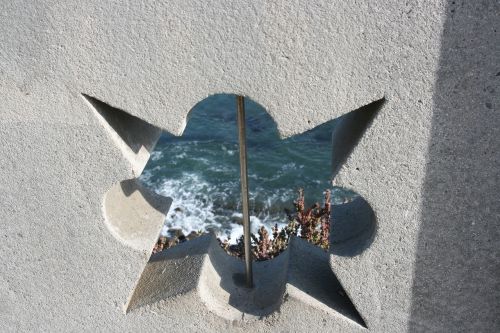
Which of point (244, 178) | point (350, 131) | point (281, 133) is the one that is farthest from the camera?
point (244, 178)

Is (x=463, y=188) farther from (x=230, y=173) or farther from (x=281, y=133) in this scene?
(x=230, y=173)

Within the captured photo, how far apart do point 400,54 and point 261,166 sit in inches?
223

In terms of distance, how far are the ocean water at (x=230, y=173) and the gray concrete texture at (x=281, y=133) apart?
3780mm

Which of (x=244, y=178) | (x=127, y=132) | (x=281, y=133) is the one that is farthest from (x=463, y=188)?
(x=127, y=132)

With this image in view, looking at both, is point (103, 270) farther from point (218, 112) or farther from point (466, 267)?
point (218, 112)

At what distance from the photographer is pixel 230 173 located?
23.3 ft

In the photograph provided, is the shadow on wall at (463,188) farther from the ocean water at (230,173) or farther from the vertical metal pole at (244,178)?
the ocean water at (230,173)

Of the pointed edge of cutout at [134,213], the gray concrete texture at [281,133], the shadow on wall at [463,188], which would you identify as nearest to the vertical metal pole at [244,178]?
the gray concrete texture at [281,133]

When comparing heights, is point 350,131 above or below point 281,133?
below

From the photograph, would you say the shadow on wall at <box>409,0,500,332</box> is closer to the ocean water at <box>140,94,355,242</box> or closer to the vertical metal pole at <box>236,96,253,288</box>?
the vertical metal pole at <box>236,96,253,288</box>

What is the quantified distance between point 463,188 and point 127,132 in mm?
1103

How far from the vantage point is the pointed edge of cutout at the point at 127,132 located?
5.57 feet

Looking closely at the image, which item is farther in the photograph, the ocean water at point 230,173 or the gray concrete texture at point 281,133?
the ocean water at point 230,173

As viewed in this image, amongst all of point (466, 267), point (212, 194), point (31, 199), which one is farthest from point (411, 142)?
point (212, 194)
